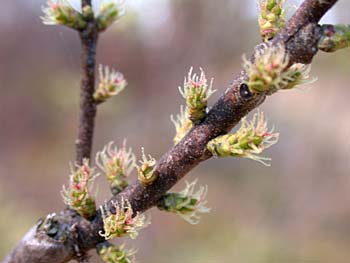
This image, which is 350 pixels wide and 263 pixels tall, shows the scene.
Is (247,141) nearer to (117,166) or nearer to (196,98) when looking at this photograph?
(196,98)

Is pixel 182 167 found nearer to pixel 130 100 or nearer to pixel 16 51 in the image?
pixel 130 100

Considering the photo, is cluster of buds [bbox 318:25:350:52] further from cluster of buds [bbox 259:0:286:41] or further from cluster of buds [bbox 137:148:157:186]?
cluster of buds [bbox 137:148:157:186]

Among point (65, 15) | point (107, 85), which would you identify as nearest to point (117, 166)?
point (107, 85)

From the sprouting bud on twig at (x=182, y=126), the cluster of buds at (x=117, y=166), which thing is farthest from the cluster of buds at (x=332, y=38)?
the cluster of buds at (x=117, y=166)

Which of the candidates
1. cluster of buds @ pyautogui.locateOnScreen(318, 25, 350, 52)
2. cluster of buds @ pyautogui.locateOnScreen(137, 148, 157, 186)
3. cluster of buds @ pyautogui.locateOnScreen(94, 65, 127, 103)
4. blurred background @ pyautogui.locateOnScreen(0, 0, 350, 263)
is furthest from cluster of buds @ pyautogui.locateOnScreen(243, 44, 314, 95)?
blurred background @ pyautogui.locateOnScreen(0, 0, 350, 263)

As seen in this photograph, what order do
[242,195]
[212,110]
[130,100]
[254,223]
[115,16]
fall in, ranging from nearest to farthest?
[212,110], [115,16], [254,223], [242,195], [130,100]

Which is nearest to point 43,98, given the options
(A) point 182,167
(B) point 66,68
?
(B) point 66,68

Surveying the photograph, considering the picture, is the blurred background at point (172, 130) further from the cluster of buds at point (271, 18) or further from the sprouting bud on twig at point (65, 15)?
the cluster of buds at point (271, 18)
